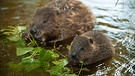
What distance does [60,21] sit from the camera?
241 inches

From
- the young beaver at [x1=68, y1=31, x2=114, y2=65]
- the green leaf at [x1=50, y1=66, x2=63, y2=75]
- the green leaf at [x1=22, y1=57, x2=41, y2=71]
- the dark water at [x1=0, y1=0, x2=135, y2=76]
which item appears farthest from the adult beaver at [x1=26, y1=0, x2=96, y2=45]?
the green leaf at [x1=50, y1=66, x2=63, y2=75]

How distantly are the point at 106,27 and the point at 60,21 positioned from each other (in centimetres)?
97

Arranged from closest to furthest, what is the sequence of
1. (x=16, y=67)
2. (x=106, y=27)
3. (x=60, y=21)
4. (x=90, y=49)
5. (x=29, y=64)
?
(x=29, y=64) < (x=16, y=67) < (x=90, y=49) < (x=60, y=21) < (x=106, y=27)

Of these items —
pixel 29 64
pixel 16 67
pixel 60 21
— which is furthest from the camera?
pixel 60 21

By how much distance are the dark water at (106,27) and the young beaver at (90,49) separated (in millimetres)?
140

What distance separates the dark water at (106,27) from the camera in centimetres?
484

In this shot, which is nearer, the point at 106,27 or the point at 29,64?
the point at 29,64

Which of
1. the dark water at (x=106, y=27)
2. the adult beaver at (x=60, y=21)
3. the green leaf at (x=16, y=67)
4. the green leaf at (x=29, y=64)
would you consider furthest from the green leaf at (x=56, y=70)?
the adult beaver at (x=60, y=21)

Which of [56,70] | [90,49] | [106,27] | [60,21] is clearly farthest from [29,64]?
[106,27]

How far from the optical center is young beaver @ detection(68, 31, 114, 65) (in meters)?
5.01

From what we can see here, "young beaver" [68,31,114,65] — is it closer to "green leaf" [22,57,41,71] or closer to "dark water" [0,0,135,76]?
"dark water" [0,0,135,76]

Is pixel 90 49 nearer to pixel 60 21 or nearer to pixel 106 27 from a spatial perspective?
pixel 60 21

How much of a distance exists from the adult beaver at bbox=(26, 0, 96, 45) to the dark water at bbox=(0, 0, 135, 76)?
13.6 inches

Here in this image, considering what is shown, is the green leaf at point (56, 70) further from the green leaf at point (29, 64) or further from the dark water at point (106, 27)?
the dark water at point (106, 27)
